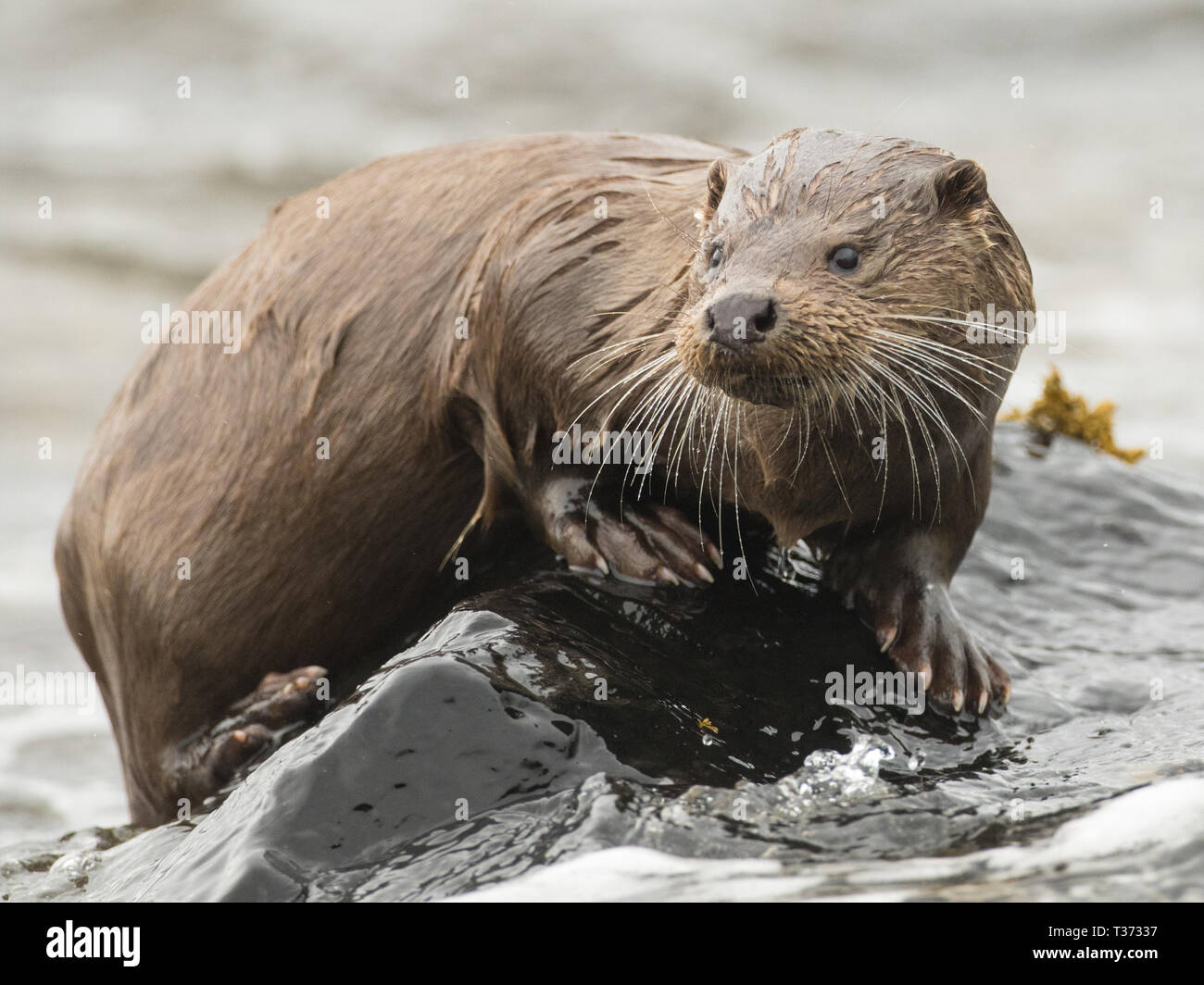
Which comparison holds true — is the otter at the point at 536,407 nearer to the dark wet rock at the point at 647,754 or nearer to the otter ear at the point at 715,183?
the otter ear at the point at 715,183

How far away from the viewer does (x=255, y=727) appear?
492 cm

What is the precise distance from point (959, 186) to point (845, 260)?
392mm

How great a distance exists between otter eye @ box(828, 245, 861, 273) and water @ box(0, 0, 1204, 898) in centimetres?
164

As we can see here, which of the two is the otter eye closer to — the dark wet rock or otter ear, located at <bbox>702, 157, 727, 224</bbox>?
otter ear, located at <bbox>702, 157, 727, 224</bbox>

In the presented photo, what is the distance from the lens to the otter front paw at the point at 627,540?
4559 mm

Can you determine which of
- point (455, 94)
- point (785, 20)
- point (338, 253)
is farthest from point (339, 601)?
point (785, 20)

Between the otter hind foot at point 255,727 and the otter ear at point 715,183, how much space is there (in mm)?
1878

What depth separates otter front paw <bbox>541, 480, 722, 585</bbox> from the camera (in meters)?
4.56

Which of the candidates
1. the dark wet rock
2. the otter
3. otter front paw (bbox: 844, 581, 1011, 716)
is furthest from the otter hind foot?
otter front paw (bbox: 844, 581, 1011, 716)

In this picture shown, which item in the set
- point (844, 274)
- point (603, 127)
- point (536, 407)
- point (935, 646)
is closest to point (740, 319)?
point (844, 274)

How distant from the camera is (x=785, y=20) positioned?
16234 mm

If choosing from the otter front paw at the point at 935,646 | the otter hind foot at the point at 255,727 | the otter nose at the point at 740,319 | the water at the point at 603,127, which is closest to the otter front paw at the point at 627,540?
the otter front paw at the point at 935,646

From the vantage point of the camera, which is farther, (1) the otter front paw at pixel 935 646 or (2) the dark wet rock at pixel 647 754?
(1) the otter front paw at pixel 935 646
